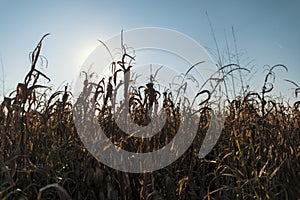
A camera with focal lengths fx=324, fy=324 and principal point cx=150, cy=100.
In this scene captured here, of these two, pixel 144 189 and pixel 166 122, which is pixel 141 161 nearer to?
pixel 144 189

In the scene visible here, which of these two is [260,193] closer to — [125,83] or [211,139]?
[211,139]

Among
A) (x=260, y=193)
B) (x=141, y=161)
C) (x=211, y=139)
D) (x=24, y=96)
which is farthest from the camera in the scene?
(x=211, y=139)

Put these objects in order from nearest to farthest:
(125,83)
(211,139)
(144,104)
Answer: (125,83), (144,104), (211,139)

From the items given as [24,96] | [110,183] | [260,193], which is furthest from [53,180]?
[260,193]

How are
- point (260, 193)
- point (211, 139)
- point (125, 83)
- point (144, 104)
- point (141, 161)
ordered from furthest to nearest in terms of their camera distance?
point (211, 139) → point (144, 104) → point (125, 83) → point (141, 161) → point (260, 193)

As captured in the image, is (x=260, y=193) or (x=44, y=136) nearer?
(x=260, y=193)

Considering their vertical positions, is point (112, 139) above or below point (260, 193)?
above

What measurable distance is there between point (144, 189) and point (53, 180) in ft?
1.53

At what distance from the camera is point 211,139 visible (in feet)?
6.97

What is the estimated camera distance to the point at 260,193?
1.37 meters

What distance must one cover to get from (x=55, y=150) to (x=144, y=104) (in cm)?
57

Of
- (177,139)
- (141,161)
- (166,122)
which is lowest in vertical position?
(141,161)

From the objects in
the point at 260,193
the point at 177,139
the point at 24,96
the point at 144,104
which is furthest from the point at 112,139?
the point at 260,193

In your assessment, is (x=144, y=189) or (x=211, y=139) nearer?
(x=144, y=189)
